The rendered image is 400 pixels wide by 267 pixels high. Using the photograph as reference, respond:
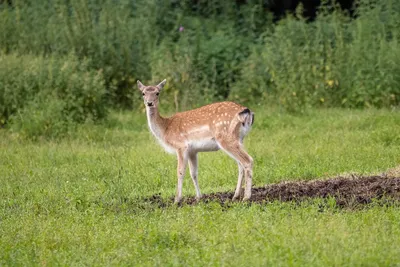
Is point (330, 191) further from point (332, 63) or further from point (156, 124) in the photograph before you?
point (332, 63)

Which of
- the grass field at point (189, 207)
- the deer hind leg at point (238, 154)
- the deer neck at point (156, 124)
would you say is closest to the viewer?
the grass field at point (189, 207)

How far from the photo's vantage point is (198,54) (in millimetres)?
21328

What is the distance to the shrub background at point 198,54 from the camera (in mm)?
18641

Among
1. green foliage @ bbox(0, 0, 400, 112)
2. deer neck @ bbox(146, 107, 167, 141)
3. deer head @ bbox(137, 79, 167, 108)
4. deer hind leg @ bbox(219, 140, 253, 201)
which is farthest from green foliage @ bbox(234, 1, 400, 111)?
deer hind leg @ bbox(219, 140, 253, 201)

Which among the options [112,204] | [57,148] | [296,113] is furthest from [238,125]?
[296,113]

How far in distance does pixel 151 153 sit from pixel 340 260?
311 inches

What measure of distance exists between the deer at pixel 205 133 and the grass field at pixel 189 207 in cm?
71

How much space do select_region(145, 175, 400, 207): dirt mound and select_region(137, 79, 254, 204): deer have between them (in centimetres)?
21

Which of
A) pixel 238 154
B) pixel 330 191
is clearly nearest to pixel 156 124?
pixel 238 154

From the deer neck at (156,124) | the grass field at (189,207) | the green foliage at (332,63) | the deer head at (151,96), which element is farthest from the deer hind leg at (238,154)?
the green foliage at (332,63)

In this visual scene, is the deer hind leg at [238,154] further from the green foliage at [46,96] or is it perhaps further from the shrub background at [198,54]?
the shrub background at [198,54]

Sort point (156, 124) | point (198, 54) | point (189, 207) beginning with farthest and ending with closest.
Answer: point (198, 54) < point (156, 124) < point (189, 207)

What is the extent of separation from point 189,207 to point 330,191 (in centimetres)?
181

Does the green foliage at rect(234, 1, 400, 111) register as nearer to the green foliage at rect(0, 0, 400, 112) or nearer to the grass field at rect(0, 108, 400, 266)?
the green foliage at rect(0, 0, 400, 112)
